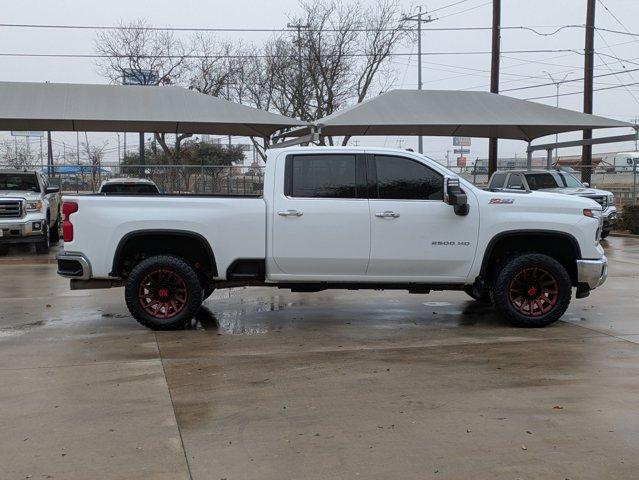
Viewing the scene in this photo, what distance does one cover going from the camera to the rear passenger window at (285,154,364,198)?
299 inches

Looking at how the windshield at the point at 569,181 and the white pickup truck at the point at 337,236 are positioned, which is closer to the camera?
the white pickup truck at the point at 337,236

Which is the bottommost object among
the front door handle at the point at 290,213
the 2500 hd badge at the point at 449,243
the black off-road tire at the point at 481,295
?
the black off-road tire at the point at 481,295

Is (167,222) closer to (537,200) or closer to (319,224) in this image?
(319,224)

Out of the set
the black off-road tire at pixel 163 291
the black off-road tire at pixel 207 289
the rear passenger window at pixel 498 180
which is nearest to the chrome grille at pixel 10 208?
the black off-road tire at pixel 207 289

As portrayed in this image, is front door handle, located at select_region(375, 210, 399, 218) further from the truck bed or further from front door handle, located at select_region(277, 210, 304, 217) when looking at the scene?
the truck bed

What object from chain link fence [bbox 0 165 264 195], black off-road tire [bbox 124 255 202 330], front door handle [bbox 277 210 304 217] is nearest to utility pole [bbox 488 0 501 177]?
chain link fence [bbox 0 165 264 195]

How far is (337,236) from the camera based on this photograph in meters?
7.48

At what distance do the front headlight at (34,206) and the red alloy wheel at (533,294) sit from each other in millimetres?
11189

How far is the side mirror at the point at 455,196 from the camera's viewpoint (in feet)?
24.0

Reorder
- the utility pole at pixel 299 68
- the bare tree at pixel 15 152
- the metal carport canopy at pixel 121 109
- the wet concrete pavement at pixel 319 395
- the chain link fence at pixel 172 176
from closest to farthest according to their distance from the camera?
1. the wet concrete pavement at pixel 319 395
2. the metal carport canopy at pixel 121 109
3. the chain link fence at pixel 172 176
4. the utility pole at pixel 299 68
5. the bare tree at pixel 15 152

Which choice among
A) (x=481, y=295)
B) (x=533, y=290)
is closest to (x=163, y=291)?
(x=481, y=295)

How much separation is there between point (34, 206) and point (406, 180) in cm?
1035

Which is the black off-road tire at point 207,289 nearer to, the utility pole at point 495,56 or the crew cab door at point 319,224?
the crew cab door at point 319,224

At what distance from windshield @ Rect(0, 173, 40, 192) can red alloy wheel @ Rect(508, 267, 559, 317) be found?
1207 centimetres
